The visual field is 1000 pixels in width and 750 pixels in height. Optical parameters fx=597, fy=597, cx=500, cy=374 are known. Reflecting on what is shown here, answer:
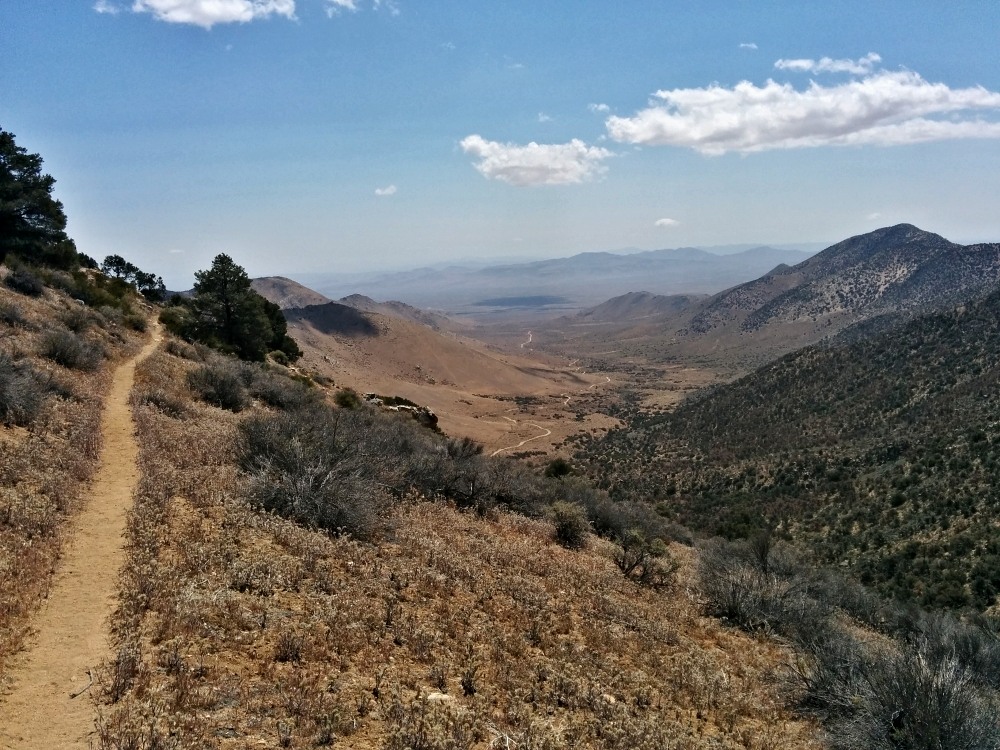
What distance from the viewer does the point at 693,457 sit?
5016cm

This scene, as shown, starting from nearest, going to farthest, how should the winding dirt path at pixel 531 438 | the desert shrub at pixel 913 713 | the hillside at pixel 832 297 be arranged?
the desert shrub at pixel 913 713, the winding dirt path at pixel 531 438, the hillside at pixel 832 297

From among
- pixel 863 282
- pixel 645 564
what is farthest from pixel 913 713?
pixel 863 282

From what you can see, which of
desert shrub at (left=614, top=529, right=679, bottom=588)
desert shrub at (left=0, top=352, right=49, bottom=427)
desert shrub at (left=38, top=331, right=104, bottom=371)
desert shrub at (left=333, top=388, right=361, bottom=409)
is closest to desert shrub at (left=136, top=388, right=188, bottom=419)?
desert shrub at (left=0, top=352, right=49, bottom=427)

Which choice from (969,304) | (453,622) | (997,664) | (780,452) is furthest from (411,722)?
(969,304)

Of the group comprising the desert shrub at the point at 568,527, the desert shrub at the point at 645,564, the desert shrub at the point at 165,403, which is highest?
the desert shrub at the point at 165,403

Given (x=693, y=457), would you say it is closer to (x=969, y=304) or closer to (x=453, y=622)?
(x=969, y=304)

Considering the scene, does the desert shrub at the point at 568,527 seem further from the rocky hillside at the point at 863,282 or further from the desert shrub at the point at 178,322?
the rocky hillside at the point at 863,282

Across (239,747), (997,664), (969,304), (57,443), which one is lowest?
(997,664)

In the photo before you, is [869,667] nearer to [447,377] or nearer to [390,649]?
[390,649]

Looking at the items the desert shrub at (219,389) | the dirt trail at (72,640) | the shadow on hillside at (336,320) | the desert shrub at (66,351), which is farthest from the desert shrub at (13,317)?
the shadow on hillside at (336,320)

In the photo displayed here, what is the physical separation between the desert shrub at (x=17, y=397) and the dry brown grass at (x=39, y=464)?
0.35ft

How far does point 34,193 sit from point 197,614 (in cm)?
3478

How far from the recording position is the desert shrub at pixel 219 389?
1894 cm

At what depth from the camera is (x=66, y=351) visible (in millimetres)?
17688
